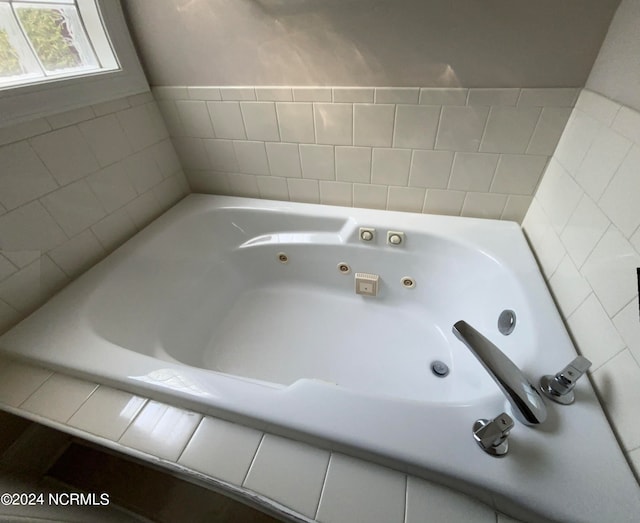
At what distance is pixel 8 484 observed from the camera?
0.90m

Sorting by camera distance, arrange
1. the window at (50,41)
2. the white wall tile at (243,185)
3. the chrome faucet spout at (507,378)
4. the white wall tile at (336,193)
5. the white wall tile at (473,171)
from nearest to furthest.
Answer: the chrome faucet spout at (507,378)
the window at (50,41)
the white wall tile at (473,171)
the white wall tile at (336,193)
the white wall tile at (243,185)

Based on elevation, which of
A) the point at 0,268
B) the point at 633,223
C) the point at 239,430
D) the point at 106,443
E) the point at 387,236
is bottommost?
the point at 106,443

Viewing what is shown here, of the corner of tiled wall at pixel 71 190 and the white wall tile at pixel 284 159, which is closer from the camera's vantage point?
the corner of tiled wall at pixel 71 190

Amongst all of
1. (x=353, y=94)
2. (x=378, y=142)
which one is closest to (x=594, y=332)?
(x=378, y=142)

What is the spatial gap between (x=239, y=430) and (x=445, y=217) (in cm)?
104

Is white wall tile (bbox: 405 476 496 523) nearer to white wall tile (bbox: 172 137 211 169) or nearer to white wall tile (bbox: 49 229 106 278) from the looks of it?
white wall tile (bbox: 49 229 106 278)

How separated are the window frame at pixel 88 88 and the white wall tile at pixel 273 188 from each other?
1.91 feet

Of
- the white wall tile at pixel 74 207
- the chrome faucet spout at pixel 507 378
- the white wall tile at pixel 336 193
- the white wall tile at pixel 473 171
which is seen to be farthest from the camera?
the white wall tile at pixel 336 193

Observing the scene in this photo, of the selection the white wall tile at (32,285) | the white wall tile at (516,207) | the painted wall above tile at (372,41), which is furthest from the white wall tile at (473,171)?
the white wall tile at (32,285)

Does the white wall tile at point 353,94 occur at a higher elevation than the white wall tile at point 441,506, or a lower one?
higher

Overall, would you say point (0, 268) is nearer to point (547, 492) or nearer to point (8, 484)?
point (8, 484)

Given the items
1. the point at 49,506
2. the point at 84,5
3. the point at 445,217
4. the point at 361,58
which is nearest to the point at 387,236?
the point at 445,217

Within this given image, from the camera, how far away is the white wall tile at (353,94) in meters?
0.98

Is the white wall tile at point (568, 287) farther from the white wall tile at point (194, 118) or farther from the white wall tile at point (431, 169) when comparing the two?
the white wall tile at point (194, 118)
